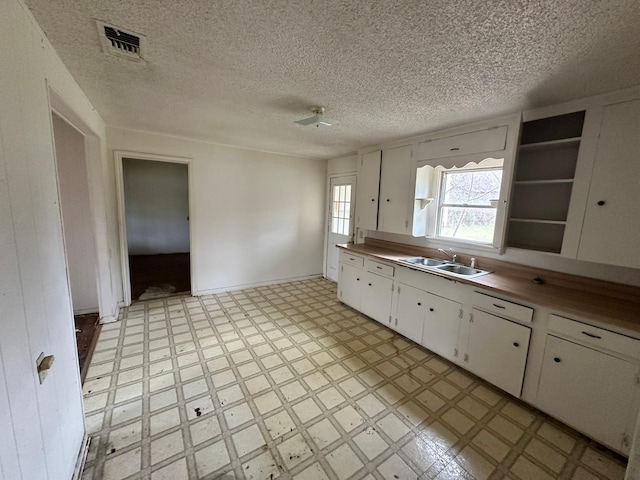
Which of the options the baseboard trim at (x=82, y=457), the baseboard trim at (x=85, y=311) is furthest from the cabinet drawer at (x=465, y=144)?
the baseboard trim at (x=85, y=311)

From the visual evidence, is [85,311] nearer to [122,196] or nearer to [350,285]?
[122,196]

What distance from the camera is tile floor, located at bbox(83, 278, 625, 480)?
1509 millimetres

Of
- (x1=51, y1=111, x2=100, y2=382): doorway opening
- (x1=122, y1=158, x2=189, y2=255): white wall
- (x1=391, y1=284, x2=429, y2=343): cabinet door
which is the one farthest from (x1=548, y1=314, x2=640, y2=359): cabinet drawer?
(x1=122, y1=158, x2=189, y2=255): white wall

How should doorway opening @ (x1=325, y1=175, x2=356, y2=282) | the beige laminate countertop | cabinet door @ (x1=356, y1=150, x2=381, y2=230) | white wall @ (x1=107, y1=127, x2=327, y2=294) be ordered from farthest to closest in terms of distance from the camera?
1. doorway opening @ (x1=325, y1=175, x2=356, y2=282)
2. white wall @ (x1=107, y1=127, x2=327, y2=294)
3. cabinet door @ (x1=356, y1=150, x2=381, y2=230)
4. the beige laminate countertop

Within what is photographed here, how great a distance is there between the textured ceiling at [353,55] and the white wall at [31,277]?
29 cm

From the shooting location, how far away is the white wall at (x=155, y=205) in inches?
241

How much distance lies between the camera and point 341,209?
4766 millimetres

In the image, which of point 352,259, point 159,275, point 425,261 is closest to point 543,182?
point 425,261

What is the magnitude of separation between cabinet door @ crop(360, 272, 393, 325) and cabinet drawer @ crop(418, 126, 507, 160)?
1531 millimetres

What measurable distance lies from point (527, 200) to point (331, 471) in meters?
2.76

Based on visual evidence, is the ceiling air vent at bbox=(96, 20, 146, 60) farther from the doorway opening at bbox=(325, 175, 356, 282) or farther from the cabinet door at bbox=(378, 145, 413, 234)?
the doorway opening at bbox=(325, 175, 356, 282)

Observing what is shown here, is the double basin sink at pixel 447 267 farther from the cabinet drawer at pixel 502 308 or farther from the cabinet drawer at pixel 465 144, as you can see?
the cabinet drawer at pixel 465 144

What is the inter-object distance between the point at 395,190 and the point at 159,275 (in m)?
4.50

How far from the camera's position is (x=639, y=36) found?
122 centimetres
